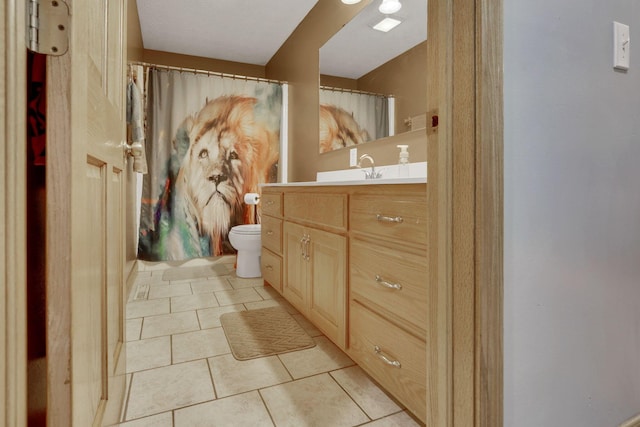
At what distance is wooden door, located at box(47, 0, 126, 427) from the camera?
0.51 metres

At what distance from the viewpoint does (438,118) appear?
812 mm

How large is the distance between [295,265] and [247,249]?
110cm

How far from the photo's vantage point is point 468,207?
29.3 inches

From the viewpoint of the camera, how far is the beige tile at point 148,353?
5.38 feet

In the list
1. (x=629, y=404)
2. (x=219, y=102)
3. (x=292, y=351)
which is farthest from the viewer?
(x=219, y=102)

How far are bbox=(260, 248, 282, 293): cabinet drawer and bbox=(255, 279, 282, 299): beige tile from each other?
0.34ft

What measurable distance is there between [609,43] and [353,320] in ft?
4.08

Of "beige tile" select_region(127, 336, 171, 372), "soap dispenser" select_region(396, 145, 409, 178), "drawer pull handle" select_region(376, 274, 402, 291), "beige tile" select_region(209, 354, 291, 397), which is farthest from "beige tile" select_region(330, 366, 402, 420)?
"soap dispenser" select_region(396, 145, 409, 178)

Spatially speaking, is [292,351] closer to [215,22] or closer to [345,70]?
[345,70]

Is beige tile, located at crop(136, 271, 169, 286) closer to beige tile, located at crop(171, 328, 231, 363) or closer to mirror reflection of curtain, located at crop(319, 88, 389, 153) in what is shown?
beige tile, located at crop(171, 328, 231, 363)

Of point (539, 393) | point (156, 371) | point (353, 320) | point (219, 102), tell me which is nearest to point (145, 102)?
point (219, 102)

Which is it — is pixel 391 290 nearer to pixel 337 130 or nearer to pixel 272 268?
pixel 272 268

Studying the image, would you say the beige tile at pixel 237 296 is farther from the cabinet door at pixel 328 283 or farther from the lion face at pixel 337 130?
the lion face at pixel 337 130
